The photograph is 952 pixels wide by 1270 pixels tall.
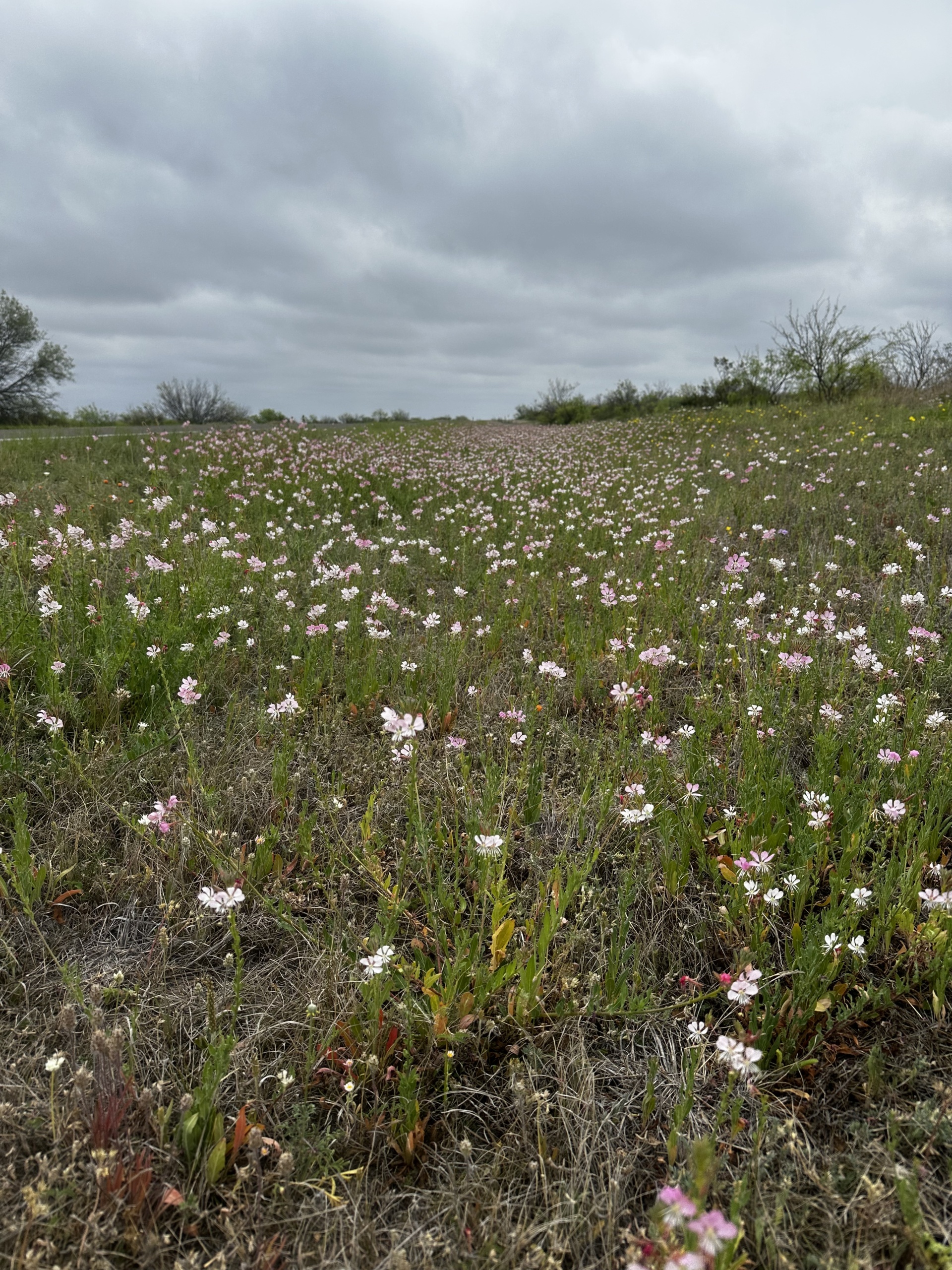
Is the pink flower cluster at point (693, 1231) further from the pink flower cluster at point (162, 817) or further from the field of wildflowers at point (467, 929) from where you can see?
the pink flower cluster at point (162, 817)

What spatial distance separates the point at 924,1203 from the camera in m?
1.53

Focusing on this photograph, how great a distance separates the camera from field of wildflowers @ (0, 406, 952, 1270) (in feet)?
5.09

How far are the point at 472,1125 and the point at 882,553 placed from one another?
6629 mm

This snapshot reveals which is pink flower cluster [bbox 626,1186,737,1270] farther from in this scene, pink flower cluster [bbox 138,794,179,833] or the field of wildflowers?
pink flower cluster [bbox 138,794,179,833]

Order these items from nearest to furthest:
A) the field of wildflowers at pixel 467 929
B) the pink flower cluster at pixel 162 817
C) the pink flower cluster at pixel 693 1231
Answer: the pink flower cluster at pixel 693 1231, the field of wildflowers at pixel 467 929, the pink flower cluster at pixel 162 817

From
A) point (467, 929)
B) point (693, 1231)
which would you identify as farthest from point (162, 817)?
point (693, 1231)

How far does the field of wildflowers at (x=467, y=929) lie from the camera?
155 centimetres

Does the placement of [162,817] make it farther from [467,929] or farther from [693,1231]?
[693,1231]

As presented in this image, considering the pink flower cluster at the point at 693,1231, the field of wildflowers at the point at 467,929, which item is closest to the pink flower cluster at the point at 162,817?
the field of wildflowers at the point at 467,929

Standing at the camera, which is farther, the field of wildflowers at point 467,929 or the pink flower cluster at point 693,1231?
the field of wildflowers at point 467,929

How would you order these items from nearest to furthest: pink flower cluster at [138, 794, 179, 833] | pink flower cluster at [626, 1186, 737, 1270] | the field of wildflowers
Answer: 1. pink flower cluster at [626, 1186, 737, 1270]
2. the field of wildflowers
3. pink flower cluster at [138, 794, 179, 833]

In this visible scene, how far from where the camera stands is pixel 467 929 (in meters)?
2.22

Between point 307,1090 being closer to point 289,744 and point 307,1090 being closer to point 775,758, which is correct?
point 289,744

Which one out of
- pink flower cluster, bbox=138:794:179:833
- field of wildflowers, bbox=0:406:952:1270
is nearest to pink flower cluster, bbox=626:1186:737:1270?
field of wildflowers, bbox=0:406:952:1270
